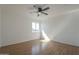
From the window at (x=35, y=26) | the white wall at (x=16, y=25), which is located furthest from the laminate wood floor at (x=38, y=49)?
the window at (x=35, y=26)

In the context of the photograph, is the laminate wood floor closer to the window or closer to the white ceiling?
the window

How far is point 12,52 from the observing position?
71.9 inches

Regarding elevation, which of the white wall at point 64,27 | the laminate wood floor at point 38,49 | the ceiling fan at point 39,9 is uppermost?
the ceiling fan at point 39,9

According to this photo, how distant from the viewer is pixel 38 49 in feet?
5.97

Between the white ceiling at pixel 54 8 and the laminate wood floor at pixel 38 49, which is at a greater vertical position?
the white ceiling at pixel 54 8

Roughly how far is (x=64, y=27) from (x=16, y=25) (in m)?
0.91

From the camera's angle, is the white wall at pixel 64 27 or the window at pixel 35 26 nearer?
the white wall at pixel 64 27

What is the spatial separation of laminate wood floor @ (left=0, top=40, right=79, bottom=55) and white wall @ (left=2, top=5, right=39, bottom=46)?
0.10m

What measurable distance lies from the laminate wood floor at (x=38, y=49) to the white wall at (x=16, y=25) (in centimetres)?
10

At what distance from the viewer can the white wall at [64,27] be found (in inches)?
68.1

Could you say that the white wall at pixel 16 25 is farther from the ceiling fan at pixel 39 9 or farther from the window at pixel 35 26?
the ceiling fan at pixel 39 9

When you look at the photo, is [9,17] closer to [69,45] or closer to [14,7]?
[14,7]
